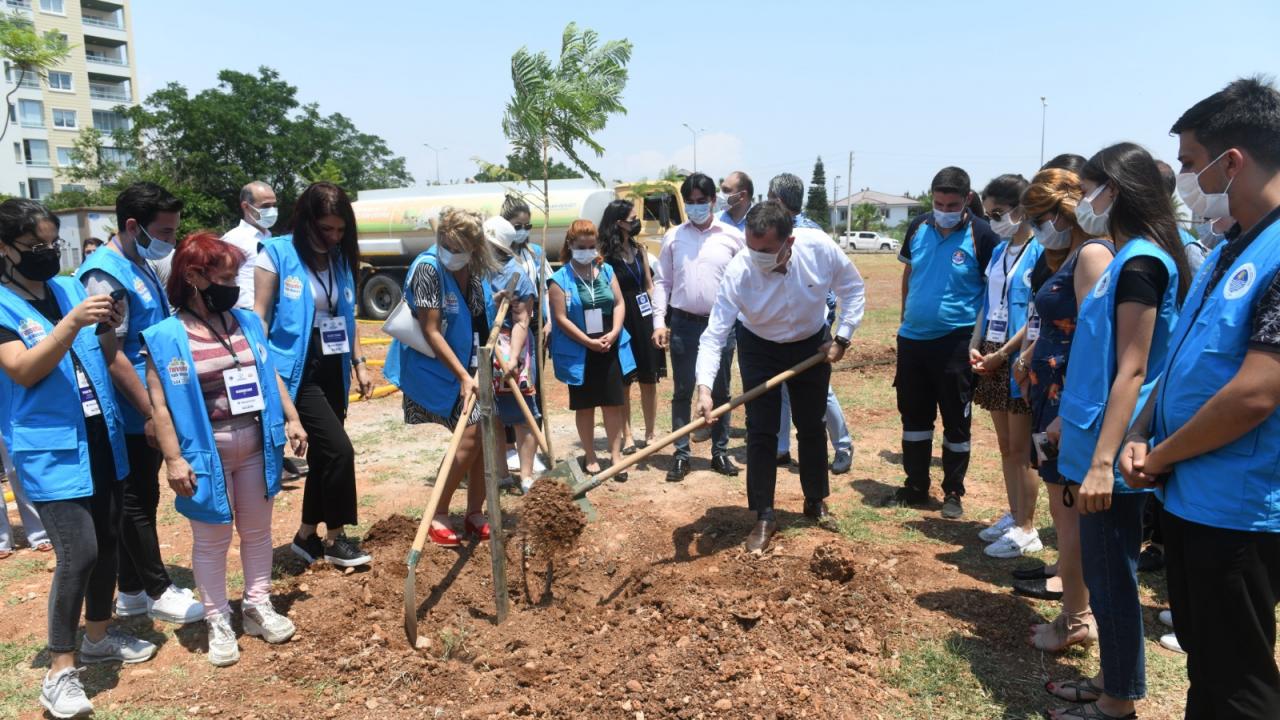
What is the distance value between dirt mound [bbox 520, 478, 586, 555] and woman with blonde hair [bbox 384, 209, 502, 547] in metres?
0.44

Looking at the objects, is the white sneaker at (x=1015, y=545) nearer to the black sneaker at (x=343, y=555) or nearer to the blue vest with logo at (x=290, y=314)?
the black sneaker at (x=343, y=555)

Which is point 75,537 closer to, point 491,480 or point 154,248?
point 154,248

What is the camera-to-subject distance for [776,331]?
4422mm

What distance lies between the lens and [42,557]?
4.66 meters

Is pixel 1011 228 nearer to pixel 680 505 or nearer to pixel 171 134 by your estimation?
pixel 680 505

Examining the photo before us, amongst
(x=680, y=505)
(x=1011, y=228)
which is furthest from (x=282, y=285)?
(x=1011, y=228)

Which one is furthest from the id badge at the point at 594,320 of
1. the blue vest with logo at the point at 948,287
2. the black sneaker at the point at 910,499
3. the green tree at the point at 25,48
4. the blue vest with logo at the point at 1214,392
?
the green tree at the point at 25,48

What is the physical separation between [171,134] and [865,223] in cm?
5721

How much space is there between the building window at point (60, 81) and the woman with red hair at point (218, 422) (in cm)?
6149

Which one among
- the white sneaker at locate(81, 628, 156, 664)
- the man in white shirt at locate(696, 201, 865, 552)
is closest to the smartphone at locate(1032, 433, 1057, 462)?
the man in white shirt at locate(696, 201, 865, 552)

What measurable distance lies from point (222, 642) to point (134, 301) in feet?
5.12

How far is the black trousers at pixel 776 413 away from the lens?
4395 mm

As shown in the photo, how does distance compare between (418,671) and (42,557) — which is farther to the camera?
(42,557)

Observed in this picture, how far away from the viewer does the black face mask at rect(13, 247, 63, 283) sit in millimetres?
2975
